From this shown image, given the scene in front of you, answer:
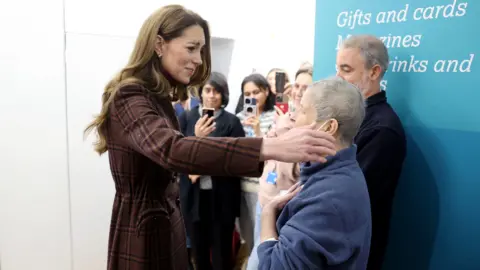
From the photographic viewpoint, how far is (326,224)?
97 centimetres

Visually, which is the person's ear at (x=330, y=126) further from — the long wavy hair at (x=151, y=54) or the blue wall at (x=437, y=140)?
the blue wall at (x=437, y=140)

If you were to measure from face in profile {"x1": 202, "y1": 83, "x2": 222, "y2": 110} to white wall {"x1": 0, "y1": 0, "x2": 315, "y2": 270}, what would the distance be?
1.96ft

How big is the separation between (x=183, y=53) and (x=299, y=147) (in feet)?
1.80

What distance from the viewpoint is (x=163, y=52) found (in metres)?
1.25

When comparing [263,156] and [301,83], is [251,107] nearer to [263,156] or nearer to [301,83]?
[301,83]

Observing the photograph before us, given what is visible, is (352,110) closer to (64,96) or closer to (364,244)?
(364,244)

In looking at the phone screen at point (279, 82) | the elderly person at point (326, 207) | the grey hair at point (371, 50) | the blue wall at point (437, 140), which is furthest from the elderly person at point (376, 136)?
the phone screen at point (279, 82)

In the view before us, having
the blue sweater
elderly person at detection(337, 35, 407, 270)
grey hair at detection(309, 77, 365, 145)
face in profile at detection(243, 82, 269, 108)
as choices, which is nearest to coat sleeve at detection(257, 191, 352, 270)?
the blue sweater

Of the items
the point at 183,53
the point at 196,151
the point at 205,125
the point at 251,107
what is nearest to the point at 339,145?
the point at 196,151

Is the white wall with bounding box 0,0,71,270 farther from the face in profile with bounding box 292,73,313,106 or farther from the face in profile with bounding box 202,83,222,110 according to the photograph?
the face in profile with bounding box 292,73,313,106

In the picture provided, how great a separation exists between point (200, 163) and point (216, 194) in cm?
188

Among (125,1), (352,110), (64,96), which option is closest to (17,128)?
(64,96)

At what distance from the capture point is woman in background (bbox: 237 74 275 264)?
286cm

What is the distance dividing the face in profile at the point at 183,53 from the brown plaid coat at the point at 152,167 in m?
0.10
